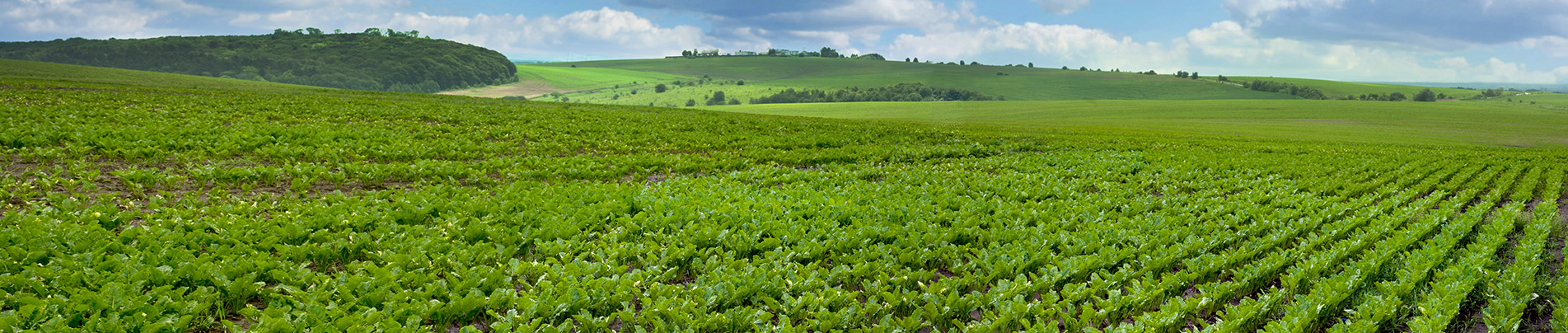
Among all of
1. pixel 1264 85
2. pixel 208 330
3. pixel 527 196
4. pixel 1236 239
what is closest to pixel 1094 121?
pixel 1236 239

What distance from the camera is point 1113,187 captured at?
15164 mm

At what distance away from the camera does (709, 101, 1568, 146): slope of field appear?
51.2 meters

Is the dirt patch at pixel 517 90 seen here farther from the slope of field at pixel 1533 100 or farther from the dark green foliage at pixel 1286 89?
the slope of field at pixel 1533 100

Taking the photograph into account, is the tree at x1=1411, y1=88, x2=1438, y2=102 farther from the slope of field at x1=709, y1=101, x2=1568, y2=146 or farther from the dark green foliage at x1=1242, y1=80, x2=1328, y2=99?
the slope of field at x1=709, y1=101, x2=1568, y2=146

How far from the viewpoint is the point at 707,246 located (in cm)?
858

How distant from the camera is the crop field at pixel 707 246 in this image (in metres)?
5.94

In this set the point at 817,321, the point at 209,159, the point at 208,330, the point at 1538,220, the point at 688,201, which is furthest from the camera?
the point at 209,159

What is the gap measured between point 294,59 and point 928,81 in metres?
124

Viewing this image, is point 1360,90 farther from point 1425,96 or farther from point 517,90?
point 517,90

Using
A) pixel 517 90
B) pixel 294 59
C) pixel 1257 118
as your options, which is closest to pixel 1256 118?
pixel 1257 118

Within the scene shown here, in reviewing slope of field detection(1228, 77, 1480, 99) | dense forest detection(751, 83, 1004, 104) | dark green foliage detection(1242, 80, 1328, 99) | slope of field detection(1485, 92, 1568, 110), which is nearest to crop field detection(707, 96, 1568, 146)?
slope of field detection(1485, 92, 1568, 110)

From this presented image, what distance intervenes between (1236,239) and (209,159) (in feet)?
60.2

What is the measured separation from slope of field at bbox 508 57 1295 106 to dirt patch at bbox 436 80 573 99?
7667 mm

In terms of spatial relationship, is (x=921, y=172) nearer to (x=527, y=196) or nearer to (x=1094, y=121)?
(x=527, y=196)
